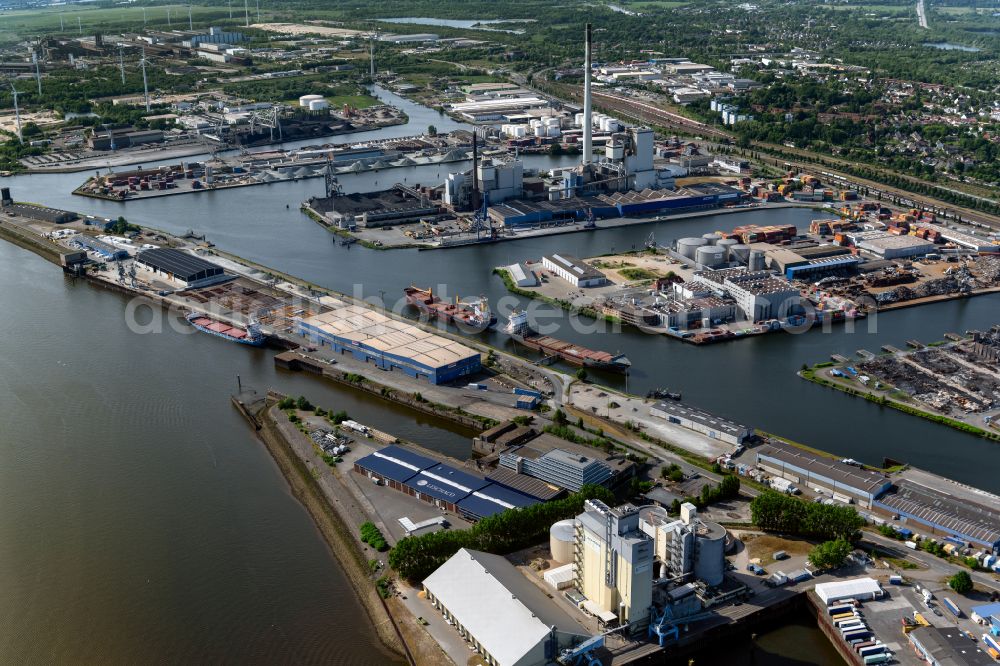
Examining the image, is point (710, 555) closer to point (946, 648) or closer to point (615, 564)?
point (615, 564)

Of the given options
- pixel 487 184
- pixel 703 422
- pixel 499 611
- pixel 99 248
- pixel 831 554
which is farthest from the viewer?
pixel 487 184

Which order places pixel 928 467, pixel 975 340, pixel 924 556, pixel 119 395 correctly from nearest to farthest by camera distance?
pixel 924 556
pixel 928 467
pixel 119 395
pixel 975 340

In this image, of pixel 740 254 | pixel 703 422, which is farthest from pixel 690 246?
pixel 703 422

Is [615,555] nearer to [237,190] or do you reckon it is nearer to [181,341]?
[181,341]

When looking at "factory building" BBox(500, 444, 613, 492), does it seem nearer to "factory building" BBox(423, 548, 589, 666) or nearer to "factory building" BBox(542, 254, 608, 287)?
"factory building" BBox(423, 548, 589, 666)

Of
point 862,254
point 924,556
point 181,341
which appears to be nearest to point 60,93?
point 181,341

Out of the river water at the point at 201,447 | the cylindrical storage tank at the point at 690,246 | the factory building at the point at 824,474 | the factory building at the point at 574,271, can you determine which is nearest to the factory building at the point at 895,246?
the river water at the point at 201,447

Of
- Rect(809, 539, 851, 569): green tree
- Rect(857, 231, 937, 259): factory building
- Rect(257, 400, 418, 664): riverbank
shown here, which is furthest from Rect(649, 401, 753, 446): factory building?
Rect(857, 231, 937, 259): factory building
